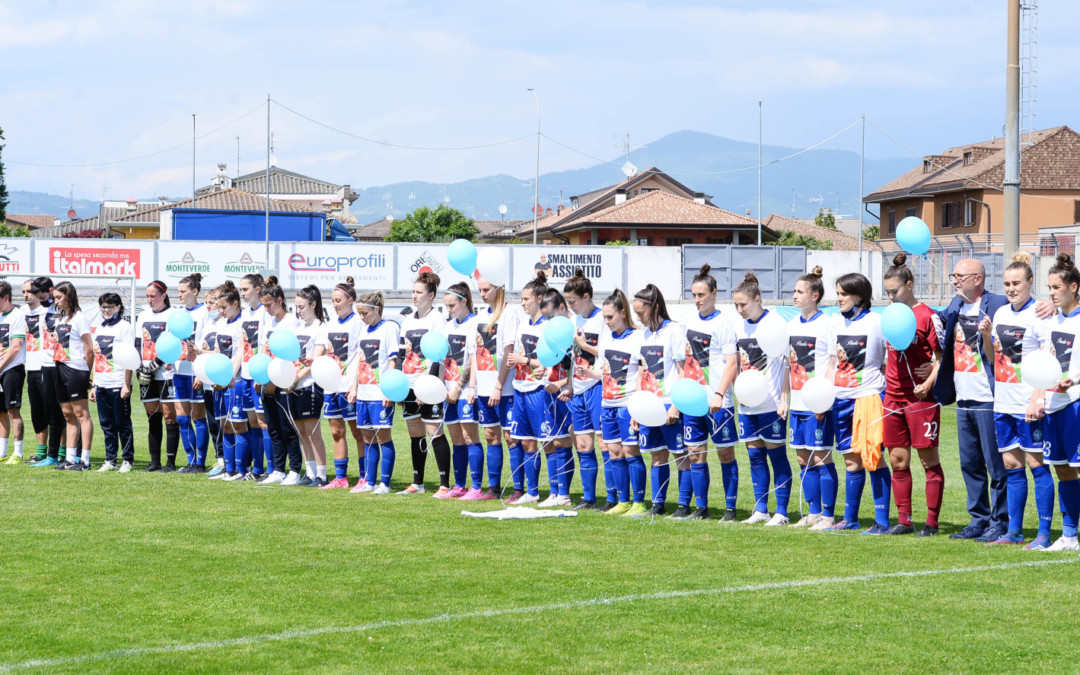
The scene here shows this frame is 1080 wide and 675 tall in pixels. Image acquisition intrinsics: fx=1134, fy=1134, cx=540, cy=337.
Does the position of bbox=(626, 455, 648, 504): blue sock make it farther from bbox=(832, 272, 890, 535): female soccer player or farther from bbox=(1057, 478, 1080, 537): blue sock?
bbox=(1057, 478, 1080, 537): blue sock

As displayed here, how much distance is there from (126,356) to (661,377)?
19.1 ft

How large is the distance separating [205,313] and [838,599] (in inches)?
321

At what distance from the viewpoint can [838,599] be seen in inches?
239

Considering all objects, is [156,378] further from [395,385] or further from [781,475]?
[781,475]

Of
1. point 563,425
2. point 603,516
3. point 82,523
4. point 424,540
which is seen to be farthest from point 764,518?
point 82,523

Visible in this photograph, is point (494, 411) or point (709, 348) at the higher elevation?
point (709, 348)

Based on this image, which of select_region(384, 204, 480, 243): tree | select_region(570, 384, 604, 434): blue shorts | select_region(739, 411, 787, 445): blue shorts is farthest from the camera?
select_region(384, 204, 480, 243): tree

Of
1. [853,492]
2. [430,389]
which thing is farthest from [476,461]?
[853,492]

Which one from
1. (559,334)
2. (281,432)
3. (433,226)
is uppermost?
(433,226)

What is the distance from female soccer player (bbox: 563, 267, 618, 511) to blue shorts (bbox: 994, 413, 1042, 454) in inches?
125

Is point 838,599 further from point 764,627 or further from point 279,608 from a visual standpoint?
point 279,608

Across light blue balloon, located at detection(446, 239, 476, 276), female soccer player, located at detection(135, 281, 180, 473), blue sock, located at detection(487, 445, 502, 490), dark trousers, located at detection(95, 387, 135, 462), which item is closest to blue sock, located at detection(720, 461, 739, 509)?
blue sock, located at detection(487, 445, 502, 490)

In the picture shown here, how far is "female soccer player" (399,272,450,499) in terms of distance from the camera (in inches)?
406

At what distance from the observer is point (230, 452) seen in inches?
465
